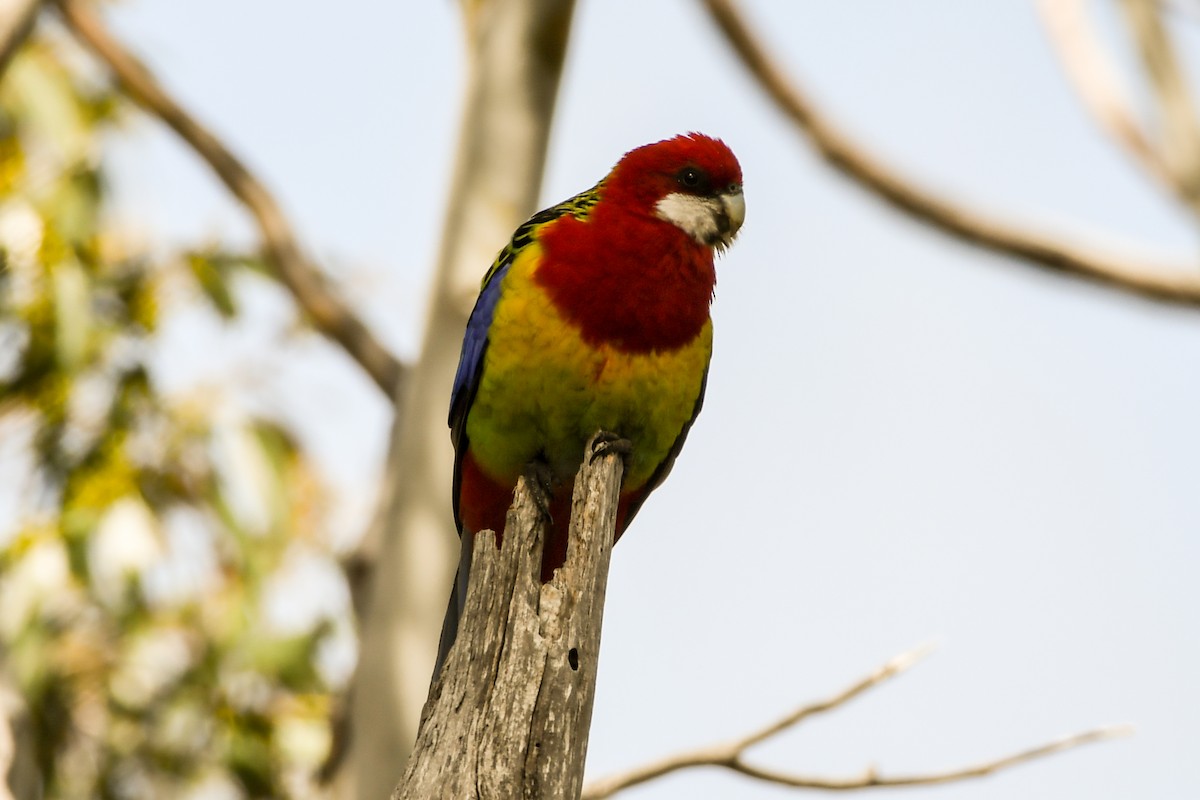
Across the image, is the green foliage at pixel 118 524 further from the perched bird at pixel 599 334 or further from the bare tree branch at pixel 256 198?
the perched bird at pixel 599 334

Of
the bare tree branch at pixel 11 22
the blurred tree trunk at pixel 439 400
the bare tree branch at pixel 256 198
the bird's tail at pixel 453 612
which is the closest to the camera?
the bird's tail at pixel 453 612

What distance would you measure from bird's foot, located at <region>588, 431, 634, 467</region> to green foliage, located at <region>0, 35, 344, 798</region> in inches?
143

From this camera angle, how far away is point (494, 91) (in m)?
6.30

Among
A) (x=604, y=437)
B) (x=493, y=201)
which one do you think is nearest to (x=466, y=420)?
(x=604, y=437)

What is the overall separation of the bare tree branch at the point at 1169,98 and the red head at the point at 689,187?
169 cm

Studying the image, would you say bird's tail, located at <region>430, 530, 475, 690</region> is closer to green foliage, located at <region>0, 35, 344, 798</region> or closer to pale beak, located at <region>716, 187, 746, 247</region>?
pale beak, located at <region>716, 187, 746, 247</region>

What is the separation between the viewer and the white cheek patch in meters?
4.91

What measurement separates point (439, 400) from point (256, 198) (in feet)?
6.18

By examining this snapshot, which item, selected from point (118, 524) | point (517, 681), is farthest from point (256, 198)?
point (517, 681)

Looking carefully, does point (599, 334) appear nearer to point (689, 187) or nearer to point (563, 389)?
point (563, 389)

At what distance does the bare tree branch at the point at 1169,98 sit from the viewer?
11.0ft

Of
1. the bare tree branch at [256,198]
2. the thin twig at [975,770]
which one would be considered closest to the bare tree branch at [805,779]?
the thin twig at [975,770]

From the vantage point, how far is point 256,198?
7227 mm

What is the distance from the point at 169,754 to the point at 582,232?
15.3 feet
